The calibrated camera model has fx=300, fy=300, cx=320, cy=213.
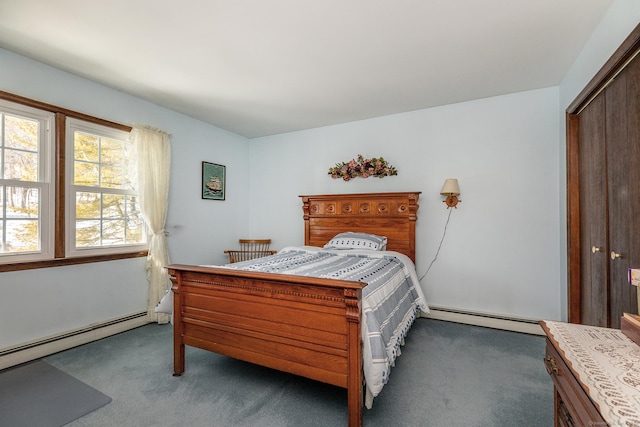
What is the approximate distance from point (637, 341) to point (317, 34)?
2.36 m

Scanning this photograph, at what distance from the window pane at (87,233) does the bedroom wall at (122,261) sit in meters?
0.22

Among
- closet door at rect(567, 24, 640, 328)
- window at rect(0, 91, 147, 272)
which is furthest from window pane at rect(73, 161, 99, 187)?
closet door at rect(567, 24, 640, 328)

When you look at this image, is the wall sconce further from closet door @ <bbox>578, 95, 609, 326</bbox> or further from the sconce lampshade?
closet door @ <bbox>578, 95, 609, 326</bbox>

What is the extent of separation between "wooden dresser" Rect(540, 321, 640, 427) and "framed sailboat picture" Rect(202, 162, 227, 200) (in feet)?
13.1

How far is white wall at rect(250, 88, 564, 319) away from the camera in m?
3.14

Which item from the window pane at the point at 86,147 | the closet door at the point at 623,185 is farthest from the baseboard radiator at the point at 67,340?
the closet door at the point at 623,185

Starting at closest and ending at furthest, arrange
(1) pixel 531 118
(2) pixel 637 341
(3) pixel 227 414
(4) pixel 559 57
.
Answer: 1. (2) pixel 637 341
2. (3) pixel 227 414
3. (4) pixel 559 57
4. (1) pixel 531 118

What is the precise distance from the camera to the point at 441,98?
339 centimetres

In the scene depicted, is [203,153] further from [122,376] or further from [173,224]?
[122,376]

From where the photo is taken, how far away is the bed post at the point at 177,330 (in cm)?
225

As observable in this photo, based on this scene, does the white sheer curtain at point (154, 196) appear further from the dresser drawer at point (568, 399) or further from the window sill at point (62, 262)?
the dresser drawer at point (568, 399)

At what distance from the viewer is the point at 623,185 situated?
1.73 m

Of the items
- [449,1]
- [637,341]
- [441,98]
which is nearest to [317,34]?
[449,1]

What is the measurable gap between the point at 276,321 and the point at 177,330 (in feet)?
3.02
